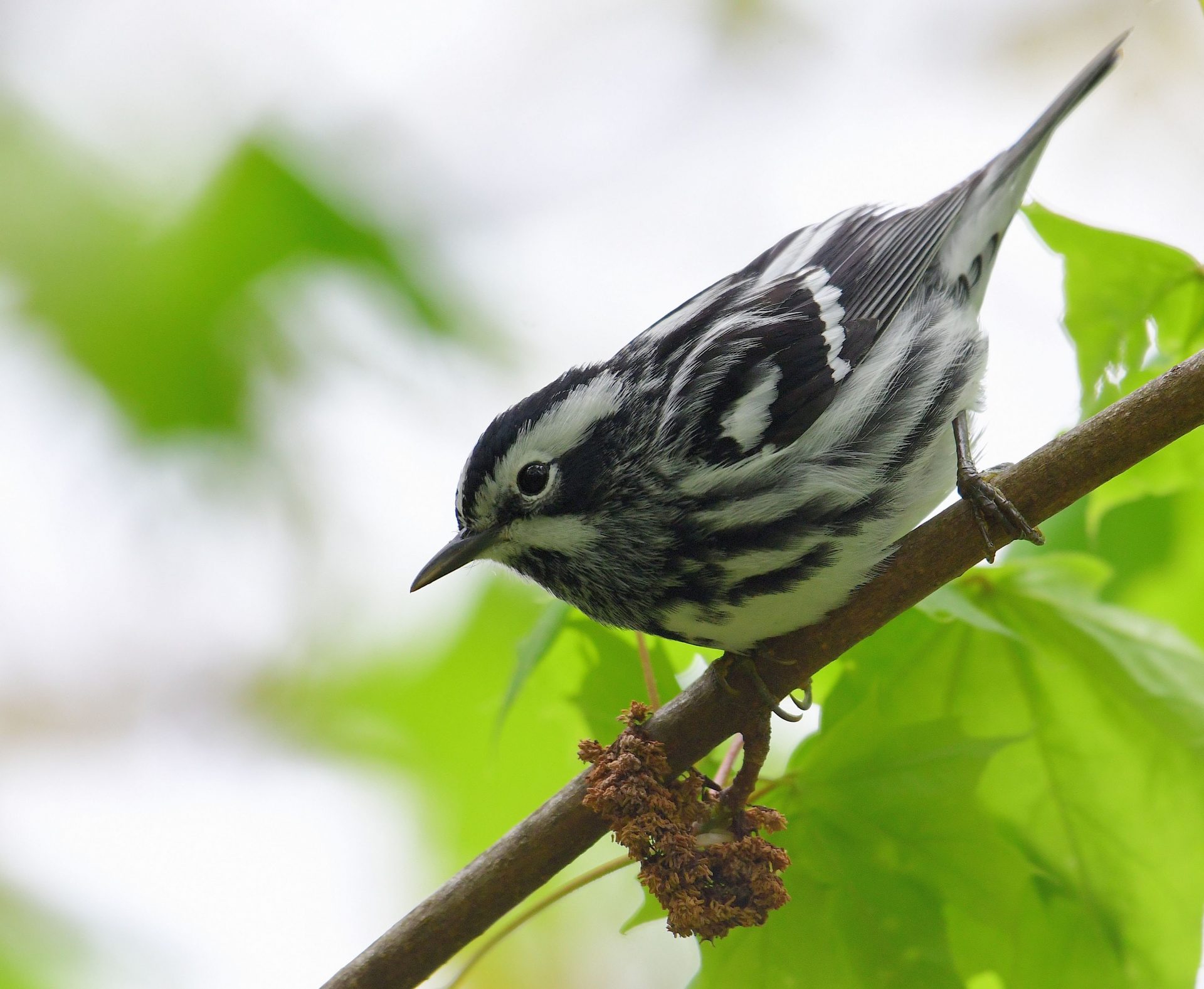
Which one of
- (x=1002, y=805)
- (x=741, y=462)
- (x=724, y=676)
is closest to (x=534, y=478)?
(x=741, y=462)

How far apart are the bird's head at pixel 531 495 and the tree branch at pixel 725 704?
0.31 meters

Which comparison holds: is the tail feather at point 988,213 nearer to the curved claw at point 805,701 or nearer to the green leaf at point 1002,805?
the green leaf at point 1002,805

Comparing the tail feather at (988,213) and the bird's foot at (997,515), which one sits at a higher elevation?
the tail feather at (988,213)

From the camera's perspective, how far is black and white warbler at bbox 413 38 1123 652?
1315 millimetres

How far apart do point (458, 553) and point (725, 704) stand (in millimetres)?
420

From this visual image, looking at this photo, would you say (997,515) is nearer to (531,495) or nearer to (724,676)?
(724,676)

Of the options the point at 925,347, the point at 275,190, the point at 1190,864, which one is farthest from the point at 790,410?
the point at 275,190

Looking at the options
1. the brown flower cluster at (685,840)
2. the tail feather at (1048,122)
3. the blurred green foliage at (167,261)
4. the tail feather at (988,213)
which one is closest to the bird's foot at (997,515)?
the brown flower cluster at (685,840)

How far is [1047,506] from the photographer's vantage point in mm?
1180

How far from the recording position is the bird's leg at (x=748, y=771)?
3.71 feet

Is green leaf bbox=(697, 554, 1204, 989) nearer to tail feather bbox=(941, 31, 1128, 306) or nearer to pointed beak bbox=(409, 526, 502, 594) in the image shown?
pointed beak bbox=(409, 526, 502, 594)

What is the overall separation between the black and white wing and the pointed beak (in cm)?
26

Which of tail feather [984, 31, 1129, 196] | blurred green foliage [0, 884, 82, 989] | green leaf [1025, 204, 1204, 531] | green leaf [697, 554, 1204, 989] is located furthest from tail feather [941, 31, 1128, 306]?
blurred green foliage [0, 884, 82, 989]

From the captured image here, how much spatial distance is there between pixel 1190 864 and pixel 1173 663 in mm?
224
